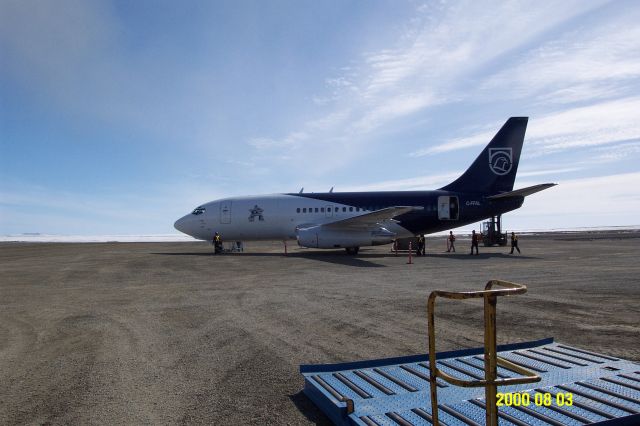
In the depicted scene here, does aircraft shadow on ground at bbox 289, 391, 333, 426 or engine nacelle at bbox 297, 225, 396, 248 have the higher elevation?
engine nacelle at bbox 297, 225, 396, 248

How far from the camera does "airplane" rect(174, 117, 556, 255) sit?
2647cm

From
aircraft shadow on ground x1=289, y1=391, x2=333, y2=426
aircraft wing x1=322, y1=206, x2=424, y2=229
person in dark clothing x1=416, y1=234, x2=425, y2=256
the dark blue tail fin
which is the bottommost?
aircraft shadow on ground x1=289, y1=391, x2=333, y2=426

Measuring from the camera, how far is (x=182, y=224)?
29.0 meters

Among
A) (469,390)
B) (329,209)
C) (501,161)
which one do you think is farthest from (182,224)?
(469,390)

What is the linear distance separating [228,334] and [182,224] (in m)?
23.3

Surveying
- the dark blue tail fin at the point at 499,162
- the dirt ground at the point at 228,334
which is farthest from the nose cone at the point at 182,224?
the dark blue tail fin at the point at 499,162

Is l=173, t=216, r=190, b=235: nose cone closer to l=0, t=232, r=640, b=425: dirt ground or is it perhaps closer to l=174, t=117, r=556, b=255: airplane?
l=174, t=117, r=556, b=255: airplane

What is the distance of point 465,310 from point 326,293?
3520 millimetres

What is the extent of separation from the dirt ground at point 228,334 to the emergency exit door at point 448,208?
42.0 feet

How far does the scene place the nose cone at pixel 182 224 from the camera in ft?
94.7

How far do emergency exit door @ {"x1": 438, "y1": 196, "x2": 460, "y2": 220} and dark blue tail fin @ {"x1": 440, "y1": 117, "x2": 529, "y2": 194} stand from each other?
5.53 feet

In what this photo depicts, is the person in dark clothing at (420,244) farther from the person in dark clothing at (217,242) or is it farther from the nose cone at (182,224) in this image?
the nose cone at (182,224)

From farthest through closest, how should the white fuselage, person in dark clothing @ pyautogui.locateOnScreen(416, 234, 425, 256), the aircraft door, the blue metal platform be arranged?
1. the aircraft door
2. the white fuselage
3. person in dark clothing @ pyautogui.locateOnScreen(416, 234, 425, 256)
4. the blue metal platform

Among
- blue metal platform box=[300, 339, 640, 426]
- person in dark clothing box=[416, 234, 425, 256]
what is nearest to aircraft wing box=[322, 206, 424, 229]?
person in dark clothing box=[416, 234, 425, 256]
